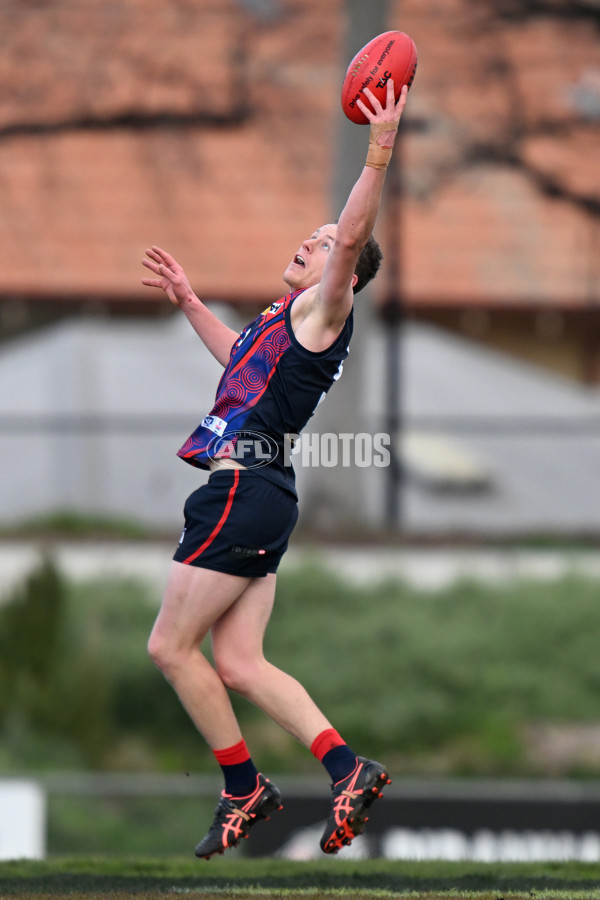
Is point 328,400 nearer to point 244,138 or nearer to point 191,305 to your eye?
point 244,138

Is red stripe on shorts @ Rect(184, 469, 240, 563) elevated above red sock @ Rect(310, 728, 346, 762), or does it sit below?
above

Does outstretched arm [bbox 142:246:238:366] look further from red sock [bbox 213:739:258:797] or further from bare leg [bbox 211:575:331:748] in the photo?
→ red sock [bbox 213:739:258:797]

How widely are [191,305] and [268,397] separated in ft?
2.49

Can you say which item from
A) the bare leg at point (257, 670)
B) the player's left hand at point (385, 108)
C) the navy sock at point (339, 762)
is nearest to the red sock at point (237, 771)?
the bare leg at point (257, 670)

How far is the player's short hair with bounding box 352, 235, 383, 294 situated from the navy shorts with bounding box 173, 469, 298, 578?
90 centimetres

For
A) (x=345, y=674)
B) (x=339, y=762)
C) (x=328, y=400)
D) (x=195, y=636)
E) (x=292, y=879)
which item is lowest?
(x=345, y=674)

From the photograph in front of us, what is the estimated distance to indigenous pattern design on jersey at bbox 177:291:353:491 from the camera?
474 centimetres

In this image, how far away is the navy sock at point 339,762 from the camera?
4660mm

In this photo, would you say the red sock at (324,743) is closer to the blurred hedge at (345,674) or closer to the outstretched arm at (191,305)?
the outstretched arm at (191,305)

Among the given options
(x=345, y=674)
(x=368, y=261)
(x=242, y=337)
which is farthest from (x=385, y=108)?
(x=345, y=674)

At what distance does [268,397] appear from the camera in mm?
4766

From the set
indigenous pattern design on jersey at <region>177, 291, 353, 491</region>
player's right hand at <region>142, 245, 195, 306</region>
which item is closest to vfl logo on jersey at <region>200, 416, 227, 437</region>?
indigenous pattern design on jersey at <region>177, 291, 353, 491</region>

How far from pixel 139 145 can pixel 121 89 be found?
83cm

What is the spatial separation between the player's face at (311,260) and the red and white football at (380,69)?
46 cm
